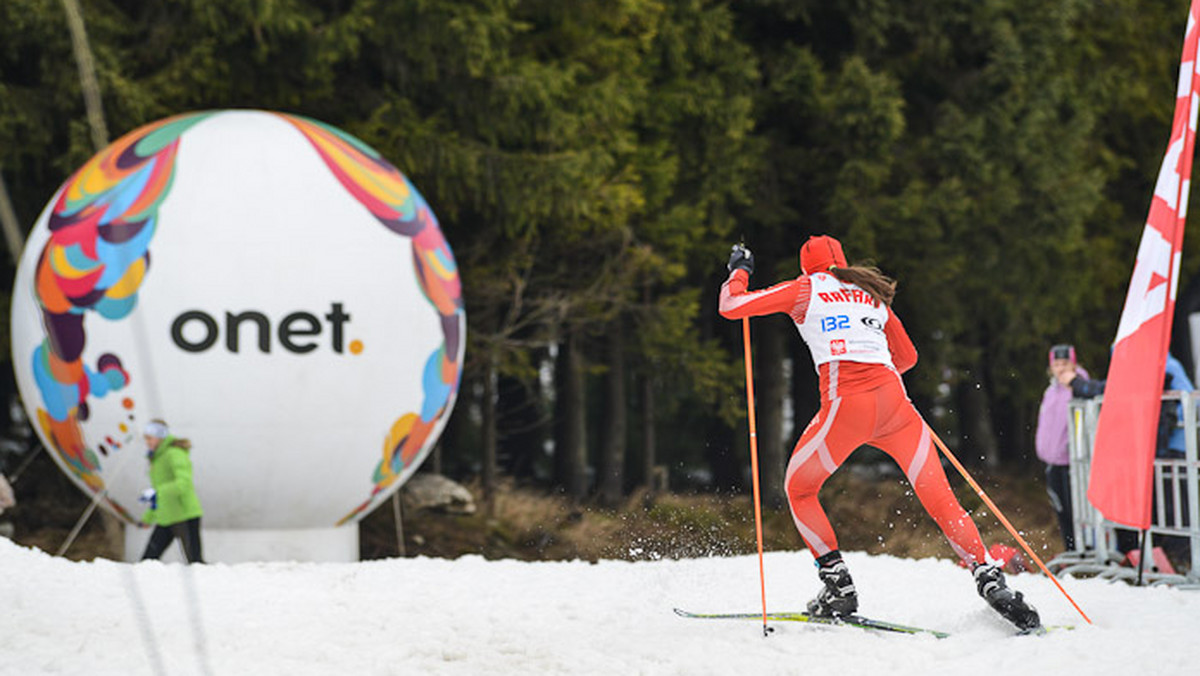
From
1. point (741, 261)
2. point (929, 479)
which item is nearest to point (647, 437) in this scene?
point (741, 261)

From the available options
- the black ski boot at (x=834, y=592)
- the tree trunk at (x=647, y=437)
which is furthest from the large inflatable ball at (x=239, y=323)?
the tree trunk at (x=647, y=437)

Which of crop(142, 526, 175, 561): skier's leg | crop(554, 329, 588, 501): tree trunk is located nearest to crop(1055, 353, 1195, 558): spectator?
crop(142, 526, 175, 561): skier's leg

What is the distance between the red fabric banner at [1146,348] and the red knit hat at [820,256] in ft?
4.53

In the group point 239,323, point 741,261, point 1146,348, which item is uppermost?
point 741,261

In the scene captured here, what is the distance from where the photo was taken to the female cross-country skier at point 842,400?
6.94m

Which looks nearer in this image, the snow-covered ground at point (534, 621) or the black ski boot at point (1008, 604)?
the snow-covered ground at point (534, 621)

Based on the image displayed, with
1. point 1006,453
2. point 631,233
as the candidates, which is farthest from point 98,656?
point 1006,453

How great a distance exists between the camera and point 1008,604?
6.54 meters

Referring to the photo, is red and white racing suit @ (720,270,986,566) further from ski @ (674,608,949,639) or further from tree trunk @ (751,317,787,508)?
tree trunk @ (751,317,787,508)

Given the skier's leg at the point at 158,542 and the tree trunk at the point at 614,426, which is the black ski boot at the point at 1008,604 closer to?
the skier's leg at the point at 158,542

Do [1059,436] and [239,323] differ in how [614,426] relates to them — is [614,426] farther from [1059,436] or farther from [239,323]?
[239,323]

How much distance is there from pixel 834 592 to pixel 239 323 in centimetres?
526

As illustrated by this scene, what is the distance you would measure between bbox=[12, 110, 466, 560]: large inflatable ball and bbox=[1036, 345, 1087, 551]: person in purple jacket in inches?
181

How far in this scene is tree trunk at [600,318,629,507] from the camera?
1838cm
